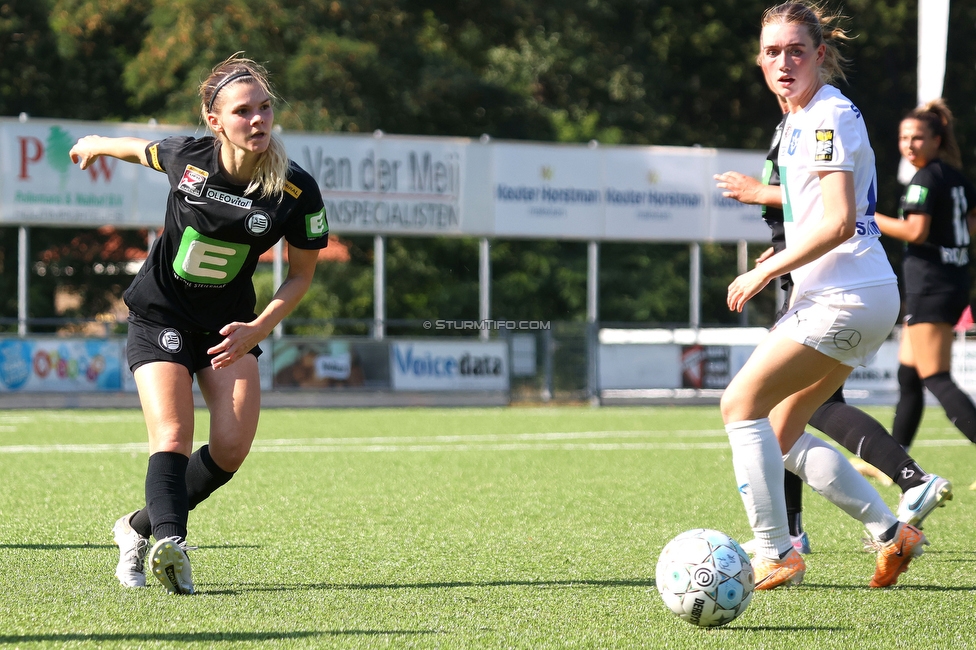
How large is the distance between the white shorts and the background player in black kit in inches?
70.7

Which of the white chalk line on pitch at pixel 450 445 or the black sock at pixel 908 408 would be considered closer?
the black sock at pixel 908 408

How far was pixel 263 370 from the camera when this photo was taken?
18.5 m

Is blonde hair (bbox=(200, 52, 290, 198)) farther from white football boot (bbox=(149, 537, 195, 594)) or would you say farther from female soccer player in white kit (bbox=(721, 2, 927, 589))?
female soccer player in white kit (bbox=(721, 2, 927, 589))

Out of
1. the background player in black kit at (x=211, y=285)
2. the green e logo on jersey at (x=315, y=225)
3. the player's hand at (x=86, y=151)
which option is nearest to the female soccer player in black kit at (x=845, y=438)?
the green e logo on jersey at (x=315, y=225)

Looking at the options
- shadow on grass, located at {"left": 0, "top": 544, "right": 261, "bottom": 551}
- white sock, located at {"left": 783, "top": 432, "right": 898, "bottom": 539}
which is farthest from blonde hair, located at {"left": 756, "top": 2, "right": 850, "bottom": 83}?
shadow on grass, located at {"left": 0, "top": 544, "right": 261, "bottom": 551}

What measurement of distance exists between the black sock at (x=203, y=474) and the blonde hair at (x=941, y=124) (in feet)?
14.3

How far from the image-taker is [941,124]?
22.5 ft

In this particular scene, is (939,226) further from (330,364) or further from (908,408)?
(330,364)

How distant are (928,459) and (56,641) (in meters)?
8.39

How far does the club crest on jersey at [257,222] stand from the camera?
445 centimetres

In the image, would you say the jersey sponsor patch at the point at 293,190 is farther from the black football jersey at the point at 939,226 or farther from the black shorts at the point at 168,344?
the black football jersey at the point at 939,226

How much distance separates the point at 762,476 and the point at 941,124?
3431mm

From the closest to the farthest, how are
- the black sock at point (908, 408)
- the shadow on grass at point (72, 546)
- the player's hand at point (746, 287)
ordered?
the player's hand at point (746, 287) < the shadow on grass at point (72, 546) < the black sock at point (908, 408)

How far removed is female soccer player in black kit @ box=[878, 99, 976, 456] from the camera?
22.5 ft
